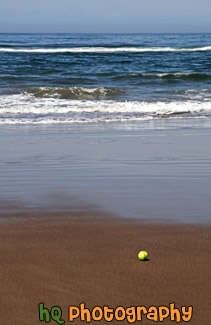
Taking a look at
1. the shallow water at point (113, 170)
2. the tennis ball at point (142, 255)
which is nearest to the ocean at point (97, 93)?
Result: the shallow water at point (113, 170)

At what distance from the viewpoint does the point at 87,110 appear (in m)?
11.2

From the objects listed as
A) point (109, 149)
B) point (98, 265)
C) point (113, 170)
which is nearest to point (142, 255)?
point (98, 265)

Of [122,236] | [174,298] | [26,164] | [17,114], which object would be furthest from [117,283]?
[17,114]

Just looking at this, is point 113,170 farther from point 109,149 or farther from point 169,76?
point 169,76

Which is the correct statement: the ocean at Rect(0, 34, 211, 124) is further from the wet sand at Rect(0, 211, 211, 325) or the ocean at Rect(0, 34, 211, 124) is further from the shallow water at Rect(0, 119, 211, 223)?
the wet sand at Rect(0, 211, 211, 325)

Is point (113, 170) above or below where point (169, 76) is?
below

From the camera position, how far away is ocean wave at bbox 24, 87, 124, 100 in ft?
43.9

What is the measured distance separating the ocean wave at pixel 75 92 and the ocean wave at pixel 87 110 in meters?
0.61

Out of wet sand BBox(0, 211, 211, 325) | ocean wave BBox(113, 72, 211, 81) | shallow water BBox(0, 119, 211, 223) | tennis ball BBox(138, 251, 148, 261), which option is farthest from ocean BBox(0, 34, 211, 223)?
ocean wave BBox(113, 72, 211, 81)

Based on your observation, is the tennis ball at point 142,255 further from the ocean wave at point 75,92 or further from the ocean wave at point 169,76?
the ocean wave at point 169,76

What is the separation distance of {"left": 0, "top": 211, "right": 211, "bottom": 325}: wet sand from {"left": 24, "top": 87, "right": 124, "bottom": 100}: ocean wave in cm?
969

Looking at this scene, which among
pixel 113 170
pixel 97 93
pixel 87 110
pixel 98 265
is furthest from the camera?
pixel 97 93

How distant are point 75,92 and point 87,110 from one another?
9.19 feet

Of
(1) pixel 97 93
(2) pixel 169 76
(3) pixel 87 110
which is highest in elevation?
(2) pixel 169 76
